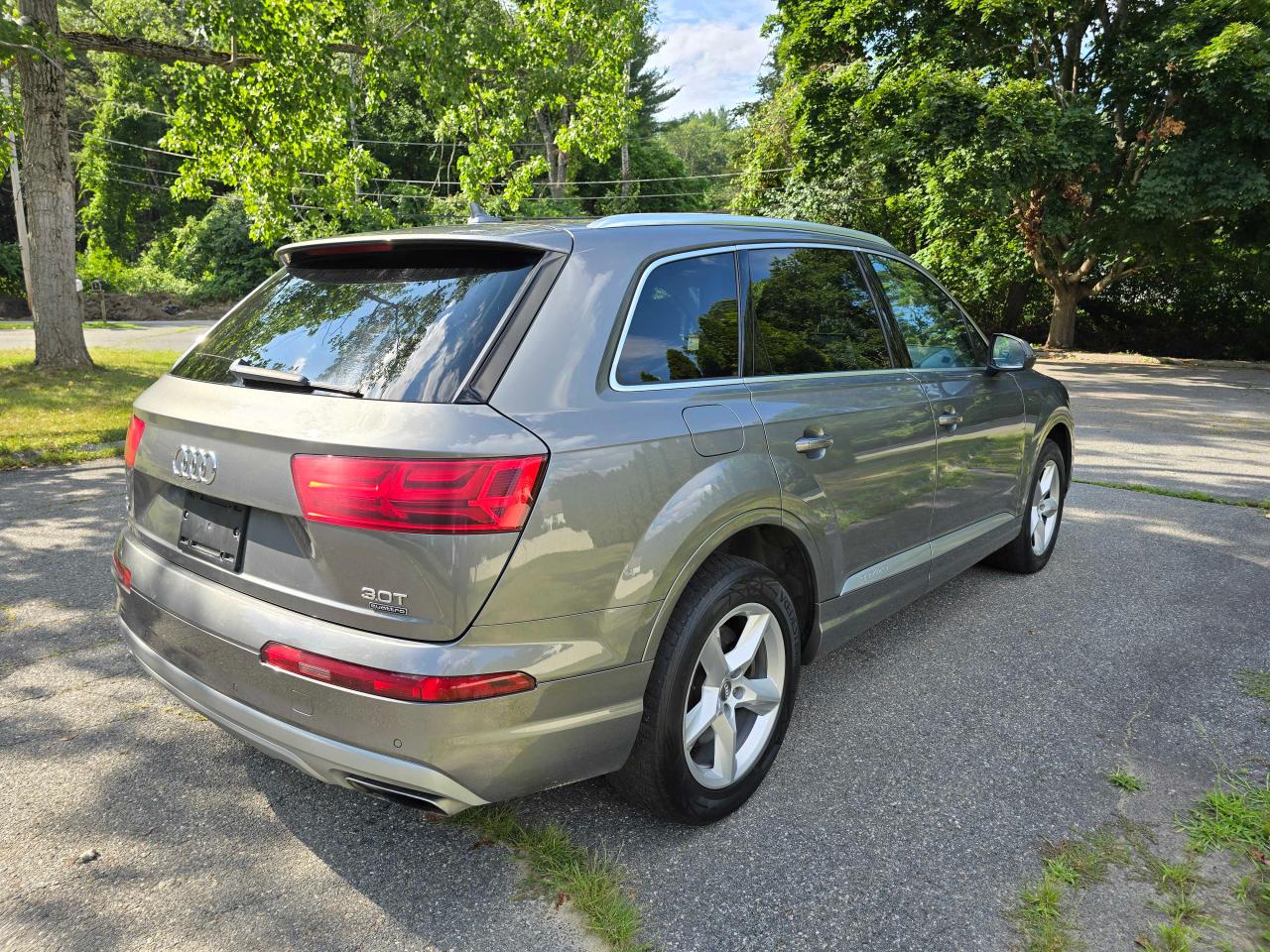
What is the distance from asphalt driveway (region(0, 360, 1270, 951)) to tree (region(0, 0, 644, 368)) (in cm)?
876

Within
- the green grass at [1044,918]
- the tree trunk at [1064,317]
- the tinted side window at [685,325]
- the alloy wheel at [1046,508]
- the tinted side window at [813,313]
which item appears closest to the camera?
the green grass at [1044,918]

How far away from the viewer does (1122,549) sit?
545 centimetres

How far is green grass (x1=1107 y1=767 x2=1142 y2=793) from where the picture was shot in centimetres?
278

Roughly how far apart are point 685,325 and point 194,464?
4.73 ft

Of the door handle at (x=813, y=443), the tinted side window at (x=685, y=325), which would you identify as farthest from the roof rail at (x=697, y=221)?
the door handle at (x=813, y=443)

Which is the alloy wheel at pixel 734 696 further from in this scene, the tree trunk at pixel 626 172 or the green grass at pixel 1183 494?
the tree trunk at pixel 626 172

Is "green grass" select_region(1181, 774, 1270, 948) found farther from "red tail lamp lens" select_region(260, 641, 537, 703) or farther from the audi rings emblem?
the audi rings emblem

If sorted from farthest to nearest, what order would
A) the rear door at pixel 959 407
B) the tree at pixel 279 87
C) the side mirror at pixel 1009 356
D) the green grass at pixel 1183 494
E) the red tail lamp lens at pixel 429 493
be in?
the tree at pixel 279 87, the green grass at pixel 1183 494, the side mirror at pixel 1009 356, the rear door at pixel 959 407, the red tail lamp lens at pixel 429 493

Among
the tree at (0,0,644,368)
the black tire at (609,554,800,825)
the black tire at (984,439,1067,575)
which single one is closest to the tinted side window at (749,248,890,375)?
the black tire at (609,554,800,825)

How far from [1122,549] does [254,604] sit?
5305mm

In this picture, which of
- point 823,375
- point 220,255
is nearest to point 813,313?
point 823,375

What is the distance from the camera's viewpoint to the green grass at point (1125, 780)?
2.78 metres

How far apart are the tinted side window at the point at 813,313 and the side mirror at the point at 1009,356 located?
40.7 inches

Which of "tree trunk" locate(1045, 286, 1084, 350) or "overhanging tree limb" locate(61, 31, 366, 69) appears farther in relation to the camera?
"tree trunk" locate(1045, 286, 1084, 350)
